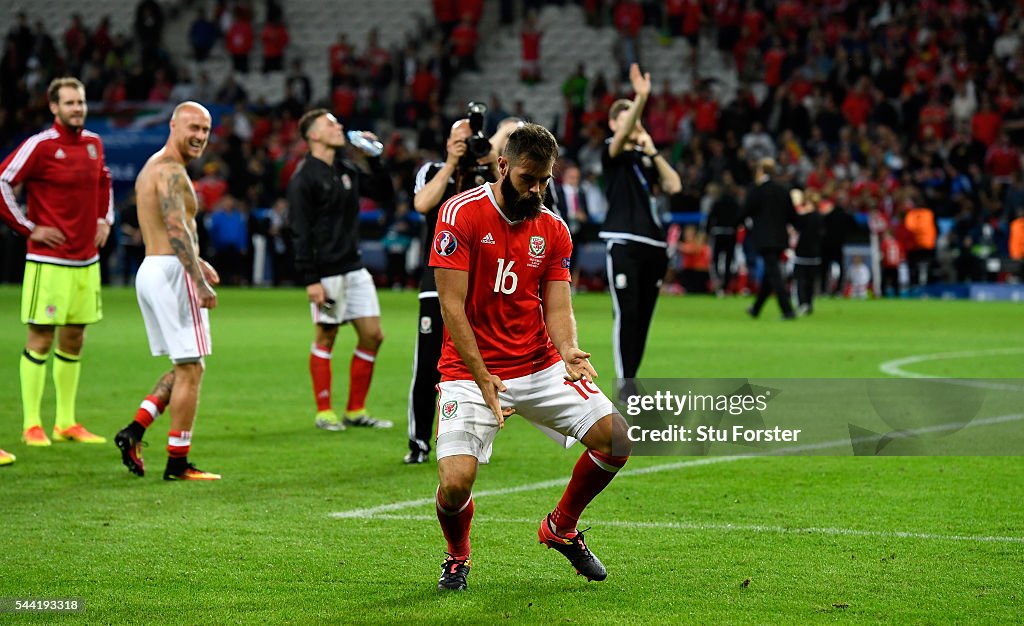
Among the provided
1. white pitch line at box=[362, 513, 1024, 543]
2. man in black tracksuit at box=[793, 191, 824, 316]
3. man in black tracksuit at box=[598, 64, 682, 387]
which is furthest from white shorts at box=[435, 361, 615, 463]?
man in black tracksuit at box=[793, 191, 824, 316]

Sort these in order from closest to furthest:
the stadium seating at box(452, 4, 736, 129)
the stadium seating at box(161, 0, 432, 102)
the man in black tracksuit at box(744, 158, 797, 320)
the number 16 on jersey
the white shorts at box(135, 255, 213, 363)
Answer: the number 16 on jersey → the white shorts at box(135, 255, 213, 363) → the man in black tracksuit at box(744, 158, 797, 320) → the stadium seating at box(452, 4, 736, 129) → the stadium seating at box(161, 0, 432, 102)

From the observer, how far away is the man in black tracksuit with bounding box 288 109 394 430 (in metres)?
10.6

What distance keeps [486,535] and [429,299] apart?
2450 mm

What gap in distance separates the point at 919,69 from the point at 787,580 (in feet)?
91.0

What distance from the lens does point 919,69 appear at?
31.6 m

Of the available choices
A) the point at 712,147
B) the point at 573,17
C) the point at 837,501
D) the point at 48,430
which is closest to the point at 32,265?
the point at 48,430

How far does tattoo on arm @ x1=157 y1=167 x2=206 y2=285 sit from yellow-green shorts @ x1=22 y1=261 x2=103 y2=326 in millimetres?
1824

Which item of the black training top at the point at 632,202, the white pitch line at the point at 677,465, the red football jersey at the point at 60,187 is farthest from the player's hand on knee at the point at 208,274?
the black training top at the point at 632,202

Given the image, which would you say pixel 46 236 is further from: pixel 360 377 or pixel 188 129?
pixel 360 377

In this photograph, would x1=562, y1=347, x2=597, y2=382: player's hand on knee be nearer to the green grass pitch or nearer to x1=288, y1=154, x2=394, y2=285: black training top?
the green grass pitch

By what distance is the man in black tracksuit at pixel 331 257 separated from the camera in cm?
1060

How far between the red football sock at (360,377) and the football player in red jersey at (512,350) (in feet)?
15.5

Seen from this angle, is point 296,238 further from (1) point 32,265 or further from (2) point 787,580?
(2) point 787,580

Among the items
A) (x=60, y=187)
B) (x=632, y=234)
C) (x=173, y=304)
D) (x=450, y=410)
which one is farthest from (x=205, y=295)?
(x=632, y=234)
